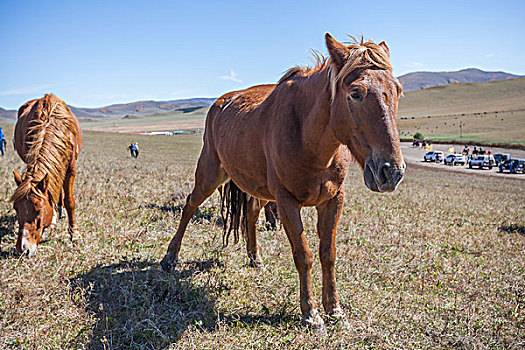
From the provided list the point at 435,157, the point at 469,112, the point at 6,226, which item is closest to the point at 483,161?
the point at 435,157

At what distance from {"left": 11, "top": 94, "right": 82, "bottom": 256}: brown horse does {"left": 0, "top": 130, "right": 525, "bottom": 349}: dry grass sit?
39 centimetres

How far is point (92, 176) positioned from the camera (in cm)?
1127

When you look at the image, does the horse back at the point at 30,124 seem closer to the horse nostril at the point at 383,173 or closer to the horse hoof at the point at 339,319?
the horse hoof at the point at 339,319

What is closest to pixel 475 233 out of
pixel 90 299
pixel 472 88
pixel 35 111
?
pixel 90 299

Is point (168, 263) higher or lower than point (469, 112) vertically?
lower

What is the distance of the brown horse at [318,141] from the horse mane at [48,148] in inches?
86.7

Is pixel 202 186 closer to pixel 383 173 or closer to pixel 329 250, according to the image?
pixel 329 250

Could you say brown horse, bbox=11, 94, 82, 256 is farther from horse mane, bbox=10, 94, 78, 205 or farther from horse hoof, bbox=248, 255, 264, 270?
horse hoof, bbox=248, 255, 264, 270

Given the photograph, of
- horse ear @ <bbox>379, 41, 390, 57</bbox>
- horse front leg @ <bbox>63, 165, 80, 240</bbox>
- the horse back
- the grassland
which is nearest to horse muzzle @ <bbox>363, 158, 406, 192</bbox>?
horse ear @ <bbox>379, 41, 390, 57</bbox>

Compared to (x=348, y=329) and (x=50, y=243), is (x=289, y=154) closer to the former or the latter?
(x=348, y=329)

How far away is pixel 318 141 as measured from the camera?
3207 millimetres

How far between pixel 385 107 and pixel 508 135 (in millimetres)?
72553

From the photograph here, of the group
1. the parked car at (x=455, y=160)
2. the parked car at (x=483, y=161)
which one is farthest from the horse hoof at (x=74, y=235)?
the parked car at (x=455, y=160)

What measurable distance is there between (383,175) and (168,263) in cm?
352
